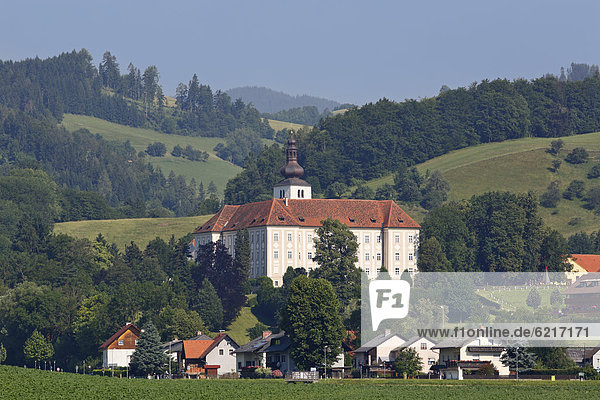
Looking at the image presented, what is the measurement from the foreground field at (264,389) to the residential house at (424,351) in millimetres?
18479

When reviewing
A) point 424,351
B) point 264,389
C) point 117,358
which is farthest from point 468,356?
point 117,358

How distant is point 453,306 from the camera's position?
169875 mm

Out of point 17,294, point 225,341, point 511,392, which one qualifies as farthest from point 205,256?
point 511,392

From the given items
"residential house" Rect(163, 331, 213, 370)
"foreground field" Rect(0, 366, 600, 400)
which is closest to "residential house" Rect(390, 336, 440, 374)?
"foreground field" Rect(0, 366, 600, 400)

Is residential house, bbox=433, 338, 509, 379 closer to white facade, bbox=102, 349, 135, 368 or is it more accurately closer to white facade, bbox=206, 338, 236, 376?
white facade, bbox=206, 338, 236, 376

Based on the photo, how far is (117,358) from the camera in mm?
148250

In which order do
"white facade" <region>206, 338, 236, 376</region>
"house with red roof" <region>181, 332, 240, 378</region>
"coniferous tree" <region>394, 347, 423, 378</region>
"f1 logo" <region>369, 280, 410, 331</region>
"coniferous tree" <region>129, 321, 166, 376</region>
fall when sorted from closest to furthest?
"coniferous tree" <region>394, 347, 423, 378</region>, "coniferous tree" <region>129, 321, 166, 376</region>, "house with red roof" <region>181, 332, 240, 378</region>, "white facade" <region>206, 338, 236, 376</region>, "f1 logo" <region>369, 280, 410, 331</region>

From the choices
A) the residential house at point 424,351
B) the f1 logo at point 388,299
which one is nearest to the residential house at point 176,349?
the f1 logo at point 388,299

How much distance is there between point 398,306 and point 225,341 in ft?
86.1

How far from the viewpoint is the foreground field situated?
88.4 m

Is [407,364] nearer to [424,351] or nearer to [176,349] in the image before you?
[424,351]

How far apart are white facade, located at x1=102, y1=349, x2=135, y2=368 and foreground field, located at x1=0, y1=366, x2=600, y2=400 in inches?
1544

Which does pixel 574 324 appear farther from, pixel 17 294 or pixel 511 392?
pixel 17 294

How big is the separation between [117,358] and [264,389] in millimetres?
52943
